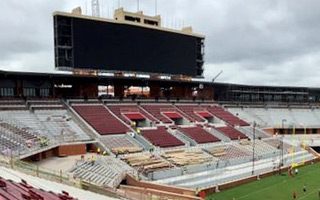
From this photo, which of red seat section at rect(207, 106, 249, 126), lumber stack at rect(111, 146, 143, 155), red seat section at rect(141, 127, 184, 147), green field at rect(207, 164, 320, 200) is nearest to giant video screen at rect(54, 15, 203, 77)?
red seat section at rect(207, 106, 249, 126)

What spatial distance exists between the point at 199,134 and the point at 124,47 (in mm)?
12587

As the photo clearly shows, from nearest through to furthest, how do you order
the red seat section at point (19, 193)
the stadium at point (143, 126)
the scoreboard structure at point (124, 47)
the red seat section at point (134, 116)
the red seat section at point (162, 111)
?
1. the red seat section at point (19, 193)
2. the stadium at point (143, 126)
3. the scoreboard structure at point (124, 47)
4. the red seat section at point (134, 116)
5. the red seat section at point (162, 111)

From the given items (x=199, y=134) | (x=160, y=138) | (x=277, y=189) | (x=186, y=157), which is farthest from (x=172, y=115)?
(x=277, y=189)

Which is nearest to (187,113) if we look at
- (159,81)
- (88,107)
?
(159,81)

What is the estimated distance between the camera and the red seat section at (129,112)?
47.1 m

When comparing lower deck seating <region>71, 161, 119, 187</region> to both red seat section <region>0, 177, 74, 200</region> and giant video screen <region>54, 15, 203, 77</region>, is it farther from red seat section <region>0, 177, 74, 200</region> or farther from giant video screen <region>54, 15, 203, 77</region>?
red seat section <region>0, 177, 74, 200</region>

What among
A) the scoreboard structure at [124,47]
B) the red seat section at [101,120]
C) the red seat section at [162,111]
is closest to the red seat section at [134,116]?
the red seat section at [162,111]

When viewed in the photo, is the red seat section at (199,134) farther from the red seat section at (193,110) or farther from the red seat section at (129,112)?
the red seat section at (129,112)

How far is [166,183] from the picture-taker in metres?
31.4

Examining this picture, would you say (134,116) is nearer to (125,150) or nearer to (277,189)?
(125,150)

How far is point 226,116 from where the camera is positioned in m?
58.6

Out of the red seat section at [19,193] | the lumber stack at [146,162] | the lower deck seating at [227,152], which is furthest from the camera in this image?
the lower deck seating at [227,152]

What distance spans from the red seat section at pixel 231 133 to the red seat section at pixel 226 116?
2822 millimetres

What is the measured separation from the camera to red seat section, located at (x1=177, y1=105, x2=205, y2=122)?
53594 millimetres
